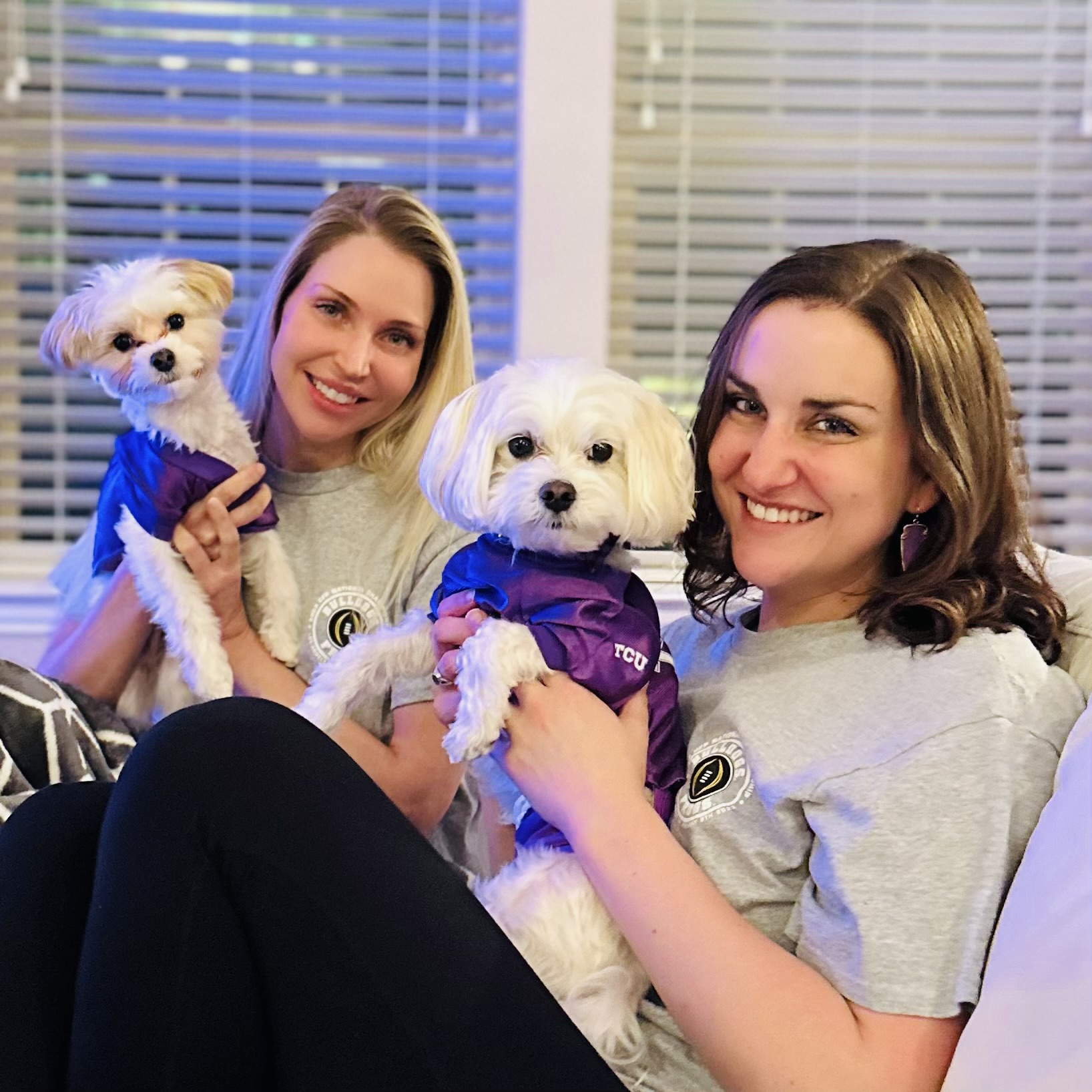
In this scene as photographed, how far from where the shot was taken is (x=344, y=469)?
1.88m

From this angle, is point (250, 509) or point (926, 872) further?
point (250, 509)

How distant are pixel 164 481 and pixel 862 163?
5.70 feet

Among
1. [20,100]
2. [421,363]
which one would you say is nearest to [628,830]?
[421,363]

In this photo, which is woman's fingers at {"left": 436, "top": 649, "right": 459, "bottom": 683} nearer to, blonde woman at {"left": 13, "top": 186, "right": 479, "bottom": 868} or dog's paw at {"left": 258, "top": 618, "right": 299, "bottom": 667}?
blonde woman at {"left": 13, "top": 186, "right": 479, "bottom": 868}

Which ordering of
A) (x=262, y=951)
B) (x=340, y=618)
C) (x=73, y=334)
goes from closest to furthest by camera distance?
(x=262, y=951), (x=73, y=334), (x=340, y=618)

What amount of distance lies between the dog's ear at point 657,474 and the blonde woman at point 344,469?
0.55m

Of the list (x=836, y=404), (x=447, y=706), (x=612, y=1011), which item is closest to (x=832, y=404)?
(x=836, y=404)

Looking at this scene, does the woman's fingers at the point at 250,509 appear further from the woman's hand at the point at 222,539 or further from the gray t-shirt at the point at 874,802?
the gray t-shirt at the point at 874,802

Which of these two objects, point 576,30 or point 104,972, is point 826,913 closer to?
point 104,972

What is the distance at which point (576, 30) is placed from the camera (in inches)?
96.7

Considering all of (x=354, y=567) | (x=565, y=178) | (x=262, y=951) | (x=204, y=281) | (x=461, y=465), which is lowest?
(x=262, y=951)

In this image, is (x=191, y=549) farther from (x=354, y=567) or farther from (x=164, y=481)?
(x=354, y=567)

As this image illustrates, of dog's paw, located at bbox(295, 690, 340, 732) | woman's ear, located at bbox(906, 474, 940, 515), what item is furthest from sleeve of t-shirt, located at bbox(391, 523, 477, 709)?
woman's ear, located at bbox(906, 474, 940, 515)

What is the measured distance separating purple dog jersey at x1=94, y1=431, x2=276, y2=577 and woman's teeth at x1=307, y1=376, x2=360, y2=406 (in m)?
0.17
